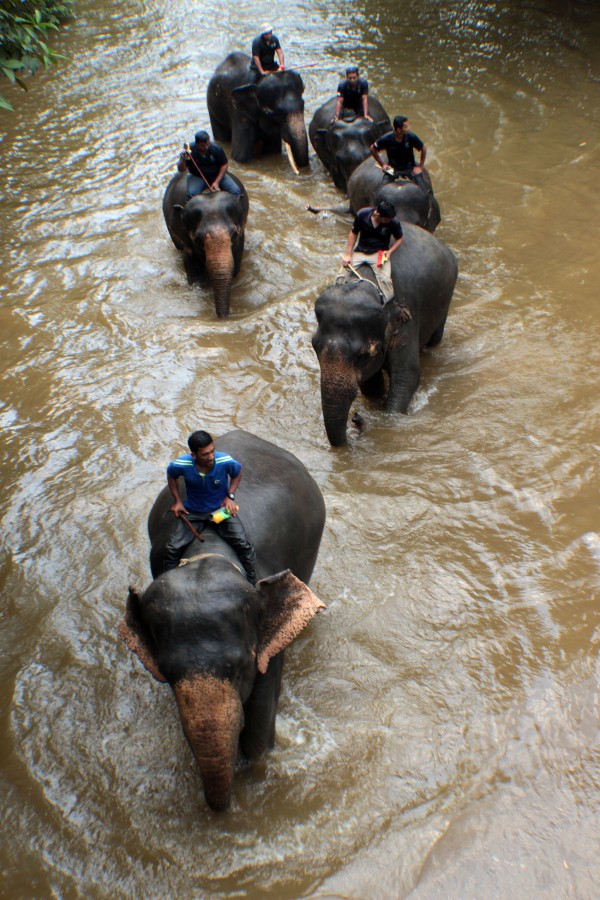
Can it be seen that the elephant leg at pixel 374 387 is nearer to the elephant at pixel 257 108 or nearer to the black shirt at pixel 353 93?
the black shirt at pixel 353 93

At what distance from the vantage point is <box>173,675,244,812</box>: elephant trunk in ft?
9.14

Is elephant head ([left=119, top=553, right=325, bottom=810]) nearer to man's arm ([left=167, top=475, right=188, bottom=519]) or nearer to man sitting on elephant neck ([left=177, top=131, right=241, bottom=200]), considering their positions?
man's arm ([left=167, top=475, right=188, bottom=519])

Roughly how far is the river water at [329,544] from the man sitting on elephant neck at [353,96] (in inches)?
35.9

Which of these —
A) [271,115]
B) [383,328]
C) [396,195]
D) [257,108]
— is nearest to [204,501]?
[383,328]

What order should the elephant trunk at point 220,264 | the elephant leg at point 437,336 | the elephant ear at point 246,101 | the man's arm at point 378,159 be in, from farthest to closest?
the elephant ear at point 246,101 → the man's arm at point 378,159 → the elephant trunk at point 220,264 → the elephant leg at point 437,336

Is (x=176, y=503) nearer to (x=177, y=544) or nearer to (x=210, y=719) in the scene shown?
(x=177, y=544)

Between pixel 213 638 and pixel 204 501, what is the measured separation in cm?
77

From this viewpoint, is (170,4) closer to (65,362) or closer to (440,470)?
(65,362)

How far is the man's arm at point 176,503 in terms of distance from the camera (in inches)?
136

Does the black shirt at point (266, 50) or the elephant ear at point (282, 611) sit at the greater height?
the black shirt at point (266, 50)

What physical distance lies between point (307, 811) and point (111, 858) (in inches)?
31.8

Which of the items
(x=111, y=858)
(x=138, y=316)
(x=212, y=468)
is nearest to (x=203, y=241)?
(x=138, y=316)

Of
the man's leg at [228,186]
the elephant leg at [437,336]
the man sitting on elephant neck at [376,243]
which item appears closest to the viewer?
the man sitting on elephant neck at [376,243]

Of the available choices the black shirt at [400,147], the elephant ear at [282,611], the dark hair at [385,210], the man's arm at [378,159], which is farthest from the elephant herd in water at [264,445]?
the dark hair at [385,210]
